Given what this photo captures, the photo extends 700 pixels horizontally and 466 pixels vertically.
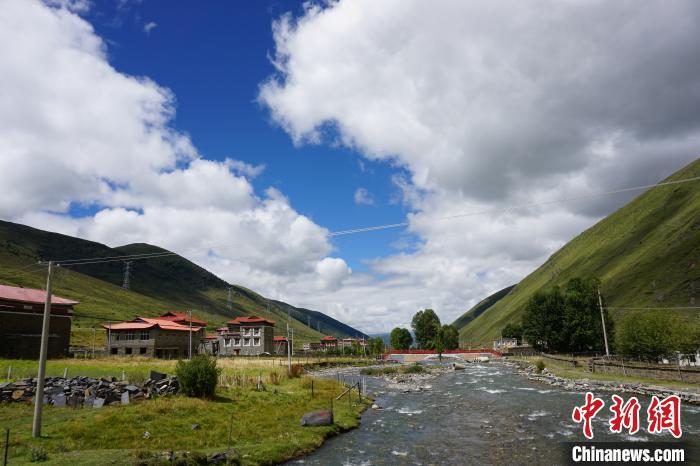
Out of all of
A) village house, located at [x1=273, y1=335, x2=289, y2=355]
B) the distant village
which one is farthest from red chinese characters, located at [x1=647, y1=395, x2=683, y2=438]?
village house, located at [x1=273, y1=335, x2=289, y2=355]

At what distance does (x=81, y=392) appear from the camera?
31.8 m

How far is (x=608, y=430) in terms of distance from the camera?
3247 cm

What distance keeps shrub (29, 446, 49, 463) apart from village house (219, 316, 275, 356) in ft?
425

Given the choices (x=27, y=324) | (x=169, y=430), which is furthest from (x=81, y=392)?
(x=27, y=324)

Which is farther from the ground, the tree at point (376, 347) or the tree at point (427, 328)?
the tree at point (427, 328)

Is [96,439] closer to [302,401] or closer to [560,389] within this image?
[302,401]

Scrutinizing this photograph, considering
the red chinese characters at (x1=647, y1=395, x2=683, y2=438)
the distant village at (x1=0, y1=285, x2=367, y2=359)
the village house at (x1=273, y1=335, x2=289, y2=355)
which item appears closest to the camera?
the red chinese characters at (x1=647, y1=395, x2=683, y2=438)

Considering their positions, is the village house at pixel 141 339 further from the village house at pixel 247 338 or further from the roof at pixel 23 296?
the village house at pixel 247 338

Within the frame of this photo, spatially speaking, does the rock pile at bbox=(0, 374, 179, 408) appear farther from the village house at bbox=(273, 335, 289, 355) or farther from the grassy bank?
the village house at bbox=(273, 335, 289, 355)

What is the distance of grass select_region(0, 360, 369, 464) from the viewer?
22.7m

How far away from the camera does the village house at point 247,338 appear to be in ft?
485

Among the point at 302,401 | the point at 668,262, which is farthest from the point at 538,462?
the point at 668,262

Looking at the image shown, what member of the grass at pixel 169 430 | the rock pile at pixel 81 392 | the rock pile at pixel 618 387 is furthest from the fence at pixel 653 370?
the rock pile at pixel 81 392

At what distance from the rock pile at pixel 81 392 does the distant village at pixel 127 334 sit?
38196 mm
